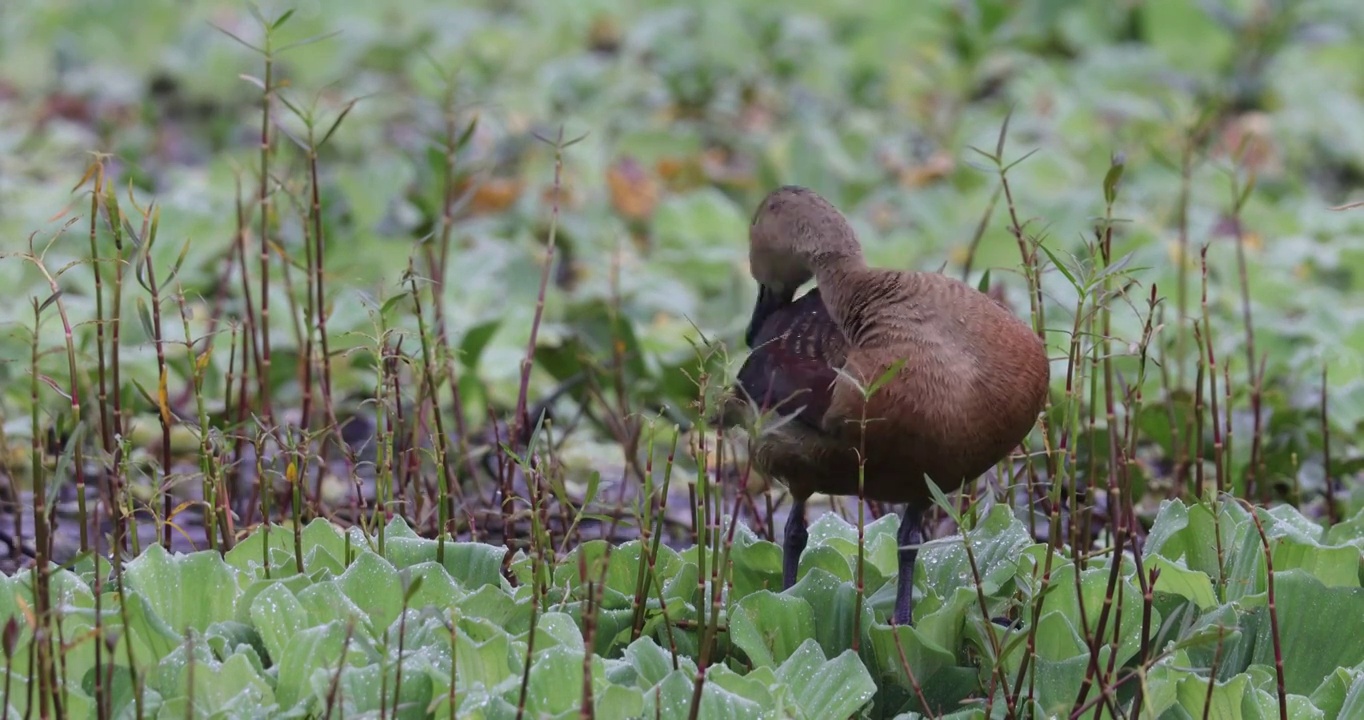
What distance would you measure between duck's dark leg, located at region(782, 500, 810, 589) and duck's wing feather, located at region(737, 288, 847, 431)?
149 mm

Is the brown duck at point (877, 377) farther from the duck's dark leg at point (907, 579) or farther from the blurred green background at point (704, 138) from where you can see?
the blurred green background at point (704, 138)

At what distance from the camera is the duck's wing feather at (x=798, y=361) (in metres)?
2.06

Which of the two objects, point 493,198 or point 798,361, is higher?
point 493,198

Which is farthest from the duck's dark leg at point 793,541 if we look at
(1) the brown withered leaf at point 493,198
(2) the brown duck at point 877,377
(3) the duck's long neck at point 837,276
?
(1) the brown withered leaf at point 493,198

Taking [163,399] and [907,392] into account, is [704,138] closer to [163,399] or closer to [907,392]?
[163,399]

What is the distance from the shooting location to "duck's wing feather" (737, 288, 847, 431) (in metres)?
2.06

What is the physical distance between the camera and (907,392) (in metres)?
1.94

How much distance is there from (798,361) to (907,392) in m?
0.24

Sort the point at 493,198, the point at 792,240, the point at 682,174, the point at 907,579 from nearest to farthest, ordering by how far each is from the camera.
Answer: the point at 907,579 < the point at 792,240 < the point at 493,198 < the point at 682,174

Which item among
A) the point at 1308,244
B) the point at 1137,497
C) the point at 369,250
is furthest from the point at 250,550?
the point at 1308,244

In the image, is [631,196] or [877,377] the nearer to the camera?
[877,377]

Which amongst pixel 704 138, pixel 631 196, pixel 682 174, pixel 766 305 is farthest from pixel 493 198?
A: pixel 766 305

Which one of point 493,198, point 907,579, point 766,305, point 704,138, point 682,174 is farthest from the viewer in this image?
point 704,138

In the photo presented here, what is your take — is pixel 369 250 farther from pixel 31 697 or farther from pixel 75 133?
pixel 31 697
